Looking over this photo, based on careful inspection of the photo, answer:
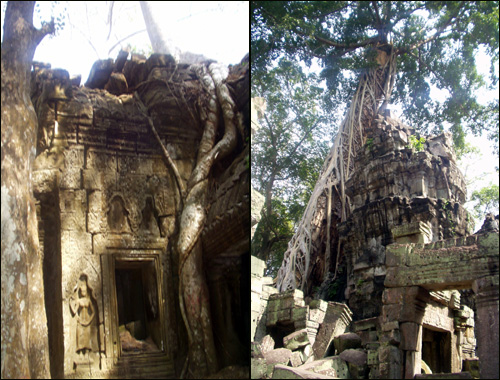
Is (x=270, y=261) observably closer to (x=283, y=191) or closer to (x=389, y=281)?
(x=283, y=191)

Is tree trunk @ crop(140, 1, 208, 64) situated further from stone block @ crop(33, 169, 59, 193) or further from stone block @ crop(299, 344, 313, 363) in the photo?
stone block @ crop(299, 344, 313, 363)

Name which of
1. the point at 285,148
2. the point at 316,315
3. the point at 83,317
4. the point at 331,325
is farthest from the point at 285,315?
the point at 83,317

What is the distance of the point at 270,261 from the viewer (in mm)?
5105

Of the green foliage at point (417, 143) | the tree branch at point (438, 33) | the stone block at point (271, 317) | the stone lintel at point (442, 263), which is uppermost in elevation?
the tree branch at point (438, 33)

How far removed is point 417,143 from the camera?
5.17m

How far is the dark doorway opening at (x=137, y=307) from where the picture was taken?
4.05 meters

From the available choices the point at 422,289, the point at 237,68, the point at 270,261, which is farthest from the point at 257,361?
the point at 237,68

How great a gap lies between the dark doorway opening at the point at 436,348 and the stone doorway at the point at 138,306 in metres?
2.51

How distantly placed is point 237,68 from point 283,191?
1144mm

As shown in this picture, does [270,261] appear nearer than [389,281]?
No

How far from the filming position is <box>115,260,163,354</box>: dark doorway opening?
4051 millimetres

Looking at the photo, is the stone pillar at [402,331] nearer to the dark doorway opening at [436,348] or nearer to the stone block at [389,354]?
the stone block at [389,354]

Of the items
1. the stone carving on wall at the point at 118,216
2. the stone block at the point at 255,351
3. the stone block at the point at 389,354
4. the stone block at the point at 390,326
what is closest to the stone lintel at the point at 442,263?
the stone block at the point at 390,326

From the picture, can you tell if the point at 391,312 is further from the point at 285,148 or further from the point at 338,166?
the point at 285,148
